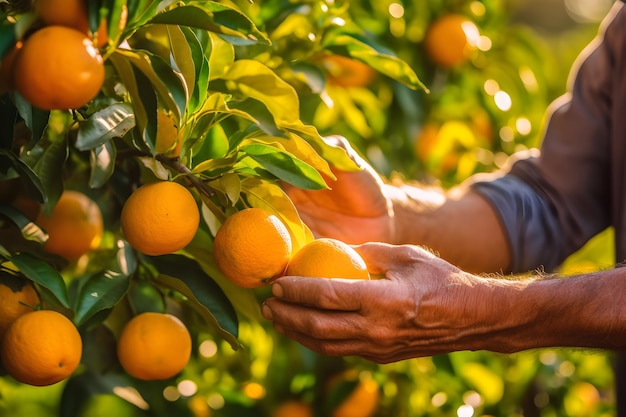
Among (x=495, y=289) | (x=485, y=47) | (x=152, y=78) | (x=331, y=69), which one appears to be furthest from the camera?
(x=485, y=47)

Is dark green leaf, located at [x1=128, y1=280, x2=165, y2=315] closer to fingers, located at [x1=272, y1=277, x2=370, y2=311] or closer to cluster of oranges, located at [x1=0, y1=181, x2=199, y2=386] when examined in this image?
cluster of oranges, located at [x1=0, y1=181, x2=199, y2=386]

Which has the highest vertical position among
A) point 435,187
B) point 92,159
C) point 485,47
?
point 92,159

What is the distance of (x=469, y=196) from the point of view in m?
1.70

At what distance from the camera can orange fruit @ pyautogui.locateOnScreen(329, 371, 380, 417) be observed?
1532 mm

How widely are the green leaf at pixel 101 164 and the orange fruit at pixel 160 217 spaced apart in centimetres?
4

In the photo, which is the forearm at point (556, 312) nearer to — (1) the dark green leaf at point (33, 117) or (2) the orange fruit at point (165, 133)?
(2) the orange fruit at point (165, 133)

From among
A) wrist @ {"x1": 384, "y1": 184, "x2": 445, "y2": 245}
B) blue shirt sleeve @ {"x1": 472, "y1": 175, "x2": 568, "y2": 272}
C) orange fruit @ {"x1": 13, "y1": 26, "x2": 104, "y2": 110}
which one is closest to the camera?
orange fruit @ {"x1": 13, "y1": 26, "x2": 104, "y2": 110}

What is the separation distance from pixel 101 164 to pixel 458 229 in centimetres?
89

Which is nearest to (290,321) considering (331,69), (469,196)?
(331,69)

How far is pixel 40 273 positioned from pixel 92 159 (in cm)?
15

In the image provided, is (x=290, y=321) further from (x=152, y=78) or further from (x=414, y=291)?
(x=152, y=78)

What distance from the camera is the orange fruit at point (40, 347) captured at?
3.07ft

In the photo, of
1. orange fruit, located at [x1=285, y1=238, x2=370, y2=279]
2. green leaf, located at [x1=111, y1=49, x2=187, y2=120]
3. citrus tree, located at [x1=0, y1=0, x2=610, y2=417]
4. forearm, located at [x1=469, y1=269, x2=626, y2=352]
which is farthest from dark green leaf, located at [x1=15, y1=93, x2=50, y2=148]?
forearm, located at [x1=469, y1=269, x2=626, y2=352]

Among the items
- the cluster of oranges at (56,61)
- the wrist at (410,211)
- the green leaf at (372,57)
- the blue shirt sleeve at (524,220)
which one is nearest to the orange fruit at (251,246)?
the cluster of oranges at (56,61)
